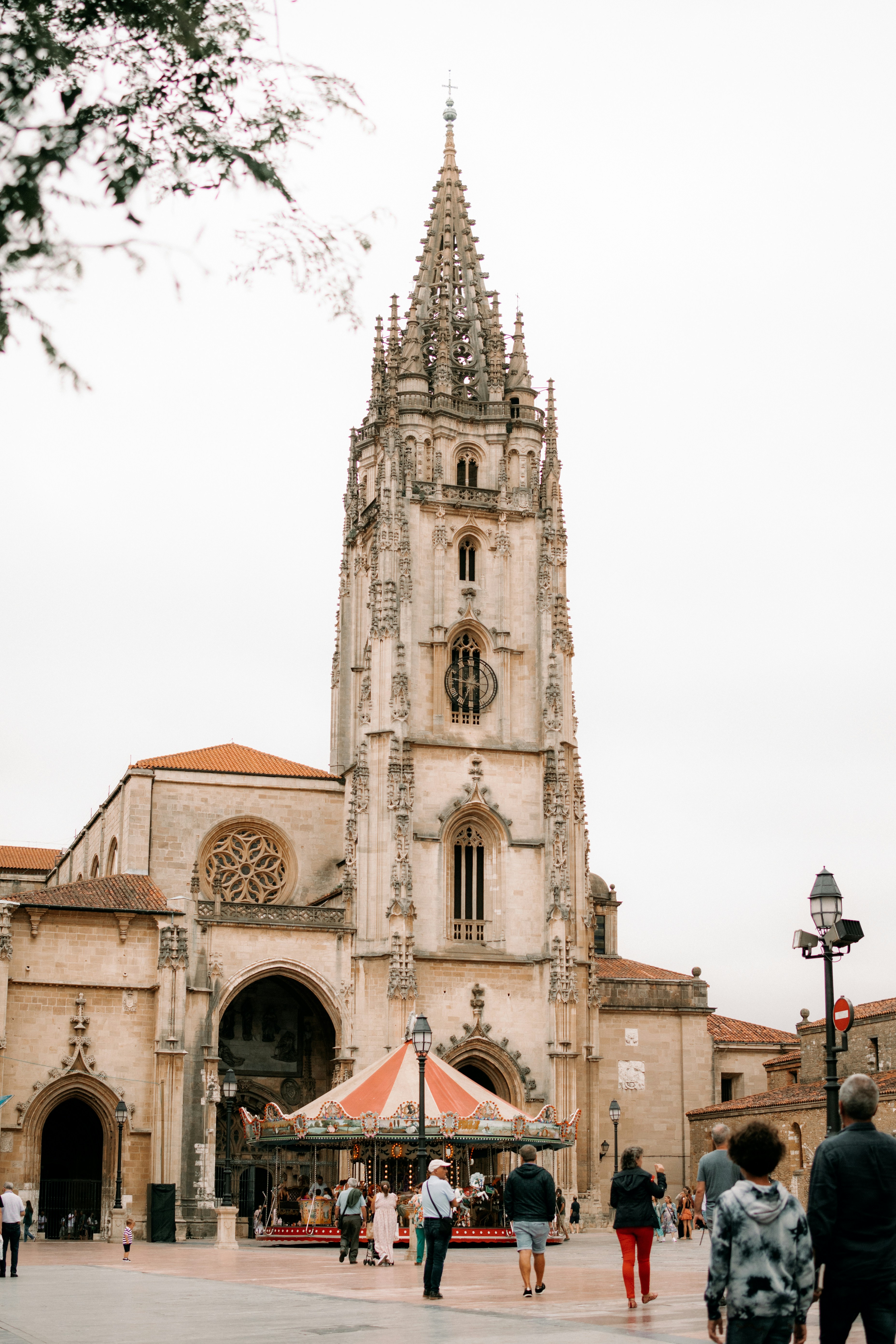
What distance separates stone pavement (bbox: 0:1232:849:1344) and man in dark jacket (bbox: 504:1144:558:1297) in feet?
1.22

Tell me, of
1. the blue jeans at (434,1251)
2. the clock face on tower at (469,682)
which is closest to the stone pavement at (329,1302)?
the blue jeans at (434,1251)

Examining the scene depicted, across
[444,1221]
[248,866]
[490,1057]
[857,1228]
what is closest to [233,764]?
[248,866]

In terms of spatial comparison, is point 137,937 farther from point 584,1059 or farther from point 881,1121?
point 881,1121

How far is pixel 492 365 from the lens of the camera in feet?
179

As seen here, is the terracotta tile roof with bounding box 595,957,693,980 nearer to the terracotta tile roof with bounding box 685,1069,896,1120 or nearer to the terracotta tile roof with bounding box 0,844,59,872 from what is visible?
the terracotta tile roof with bounding box 685,1069,896,1120

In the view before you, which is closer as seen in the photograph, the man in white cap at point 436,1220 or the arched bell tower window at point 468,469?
the man in white cap at point 436,1220

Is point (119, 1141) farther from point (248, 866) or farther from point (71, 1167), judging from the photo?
point (248, 866)

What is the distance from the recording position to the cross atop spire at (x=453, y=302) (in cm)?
5403

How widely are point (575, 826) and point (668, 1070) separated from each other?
11294 mm

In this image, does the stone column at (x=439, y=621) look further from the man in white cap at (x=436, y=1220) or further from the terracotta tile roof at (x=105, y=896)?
the man in white cap at (x=436, y=1220)

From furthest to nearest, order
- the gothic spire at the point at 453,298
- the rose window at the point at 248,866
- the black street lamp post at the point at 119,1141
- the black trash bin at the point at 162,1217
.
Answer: the gothic spire at the point at 453,298, the rose window at the point at 248,866, the black street lamp post at the point at 119,1141, the black trash bin at the point at 162,1217

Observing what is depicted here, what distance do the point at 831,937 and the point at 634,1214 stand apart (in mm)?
4211

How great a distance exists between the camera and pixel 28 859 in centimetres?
6919

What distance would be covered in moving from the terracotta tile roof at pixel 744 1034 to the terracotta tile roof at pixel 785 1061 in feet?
2.77
